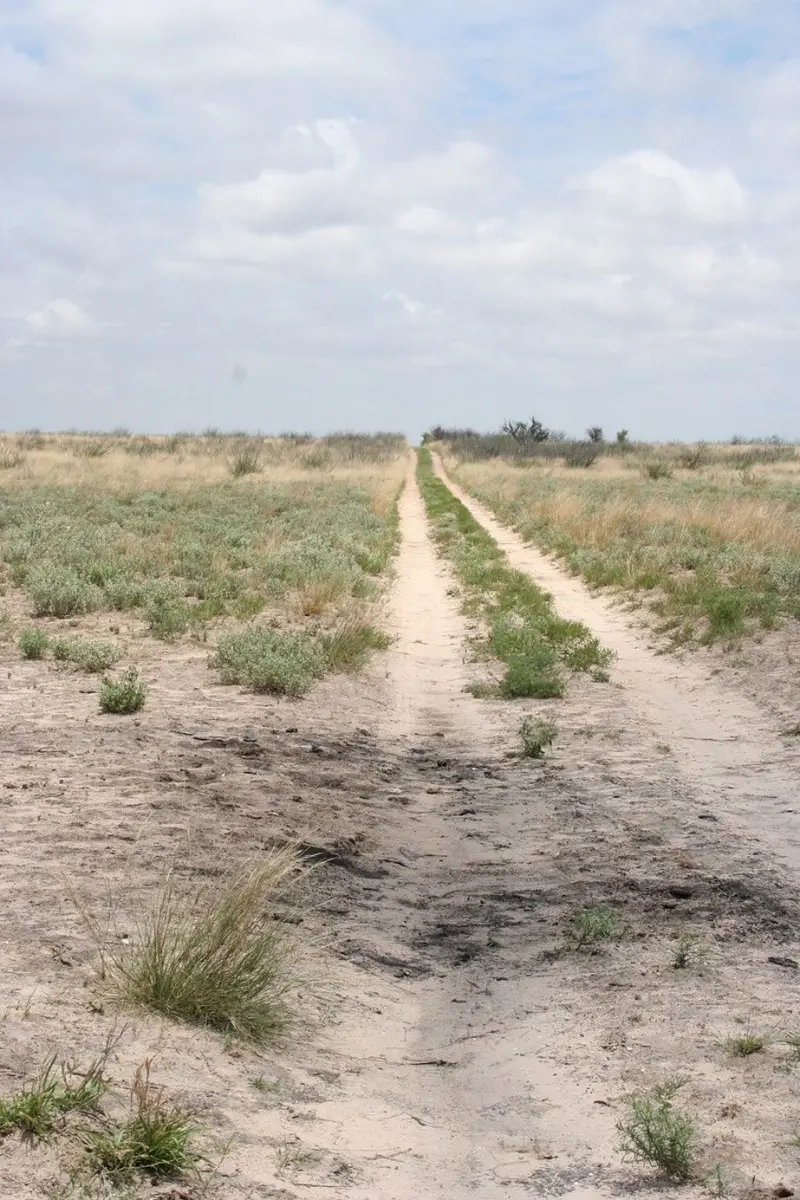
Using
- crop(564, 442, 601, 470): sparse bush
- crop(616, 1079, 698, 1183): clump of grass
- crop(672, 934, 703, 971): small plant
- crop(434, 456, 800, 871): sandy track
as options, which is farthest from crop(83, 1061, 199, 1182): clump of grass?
crop(564, 442, 601, 470): sparse bush

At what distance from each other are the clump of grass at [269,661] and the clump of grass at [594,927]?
5059 millimetres

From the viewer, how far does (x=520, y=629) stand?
12945 millimetres

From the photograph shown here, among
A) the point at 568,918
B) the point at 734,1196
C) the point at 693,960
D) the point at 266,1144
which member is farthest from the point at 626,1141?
the point at 568,918

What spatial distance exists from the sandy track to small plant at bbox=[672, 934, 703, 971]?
126 centimetres

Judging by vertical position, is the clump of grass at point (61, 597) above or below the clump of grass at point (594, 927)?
above

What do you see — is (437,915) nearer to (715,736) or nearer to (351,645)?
(715,736)

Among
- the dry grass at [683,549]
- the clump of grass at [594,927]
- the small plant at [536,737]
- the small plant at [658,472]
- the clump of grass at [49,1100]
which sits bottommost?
the clump of grass at [594,927]

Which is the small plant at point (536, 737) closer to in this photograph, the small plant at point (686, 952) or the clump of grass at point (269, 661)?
the clump of grass at point (269, 661)

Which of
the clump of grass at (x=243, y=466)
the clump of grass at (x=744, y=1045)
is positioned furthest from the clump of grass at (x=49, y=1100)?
the clump of grass at (x=243, y=466)

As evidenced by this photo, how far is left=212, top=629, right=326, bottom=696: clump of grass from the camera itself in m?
10.3

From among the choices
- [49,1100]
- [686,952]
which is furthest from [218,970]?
[686,952]

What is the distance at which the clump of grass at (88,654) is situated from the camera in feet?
34.8

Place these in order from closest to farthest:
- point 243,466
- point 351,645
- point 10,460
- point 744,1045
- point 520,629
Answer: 1. point 744,1045
2. point 351,645
3. point 520,629
4. point 10,460
5. point 243,466

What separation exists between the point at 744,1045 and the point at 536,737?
4.63 meters
